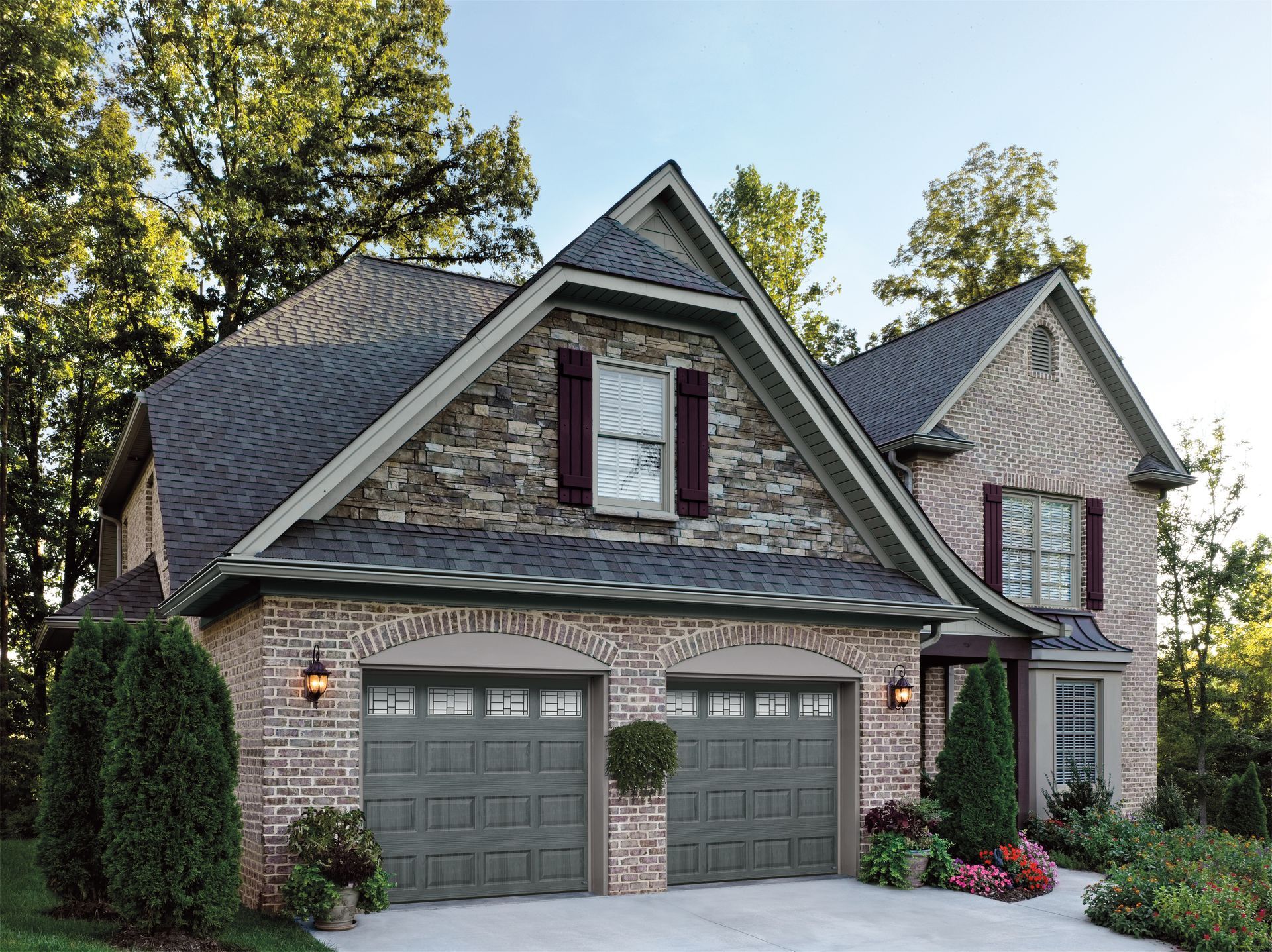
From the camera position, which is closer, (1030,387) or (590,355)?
(590,355)

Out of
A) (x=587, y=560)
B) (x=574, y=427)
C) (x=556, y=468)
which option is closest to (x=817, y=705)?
(x=587, y=560)

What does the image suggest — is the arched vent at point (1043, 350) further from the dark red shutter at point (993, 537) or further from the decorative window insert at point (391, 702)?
the decorative window insert at point (391, 702)

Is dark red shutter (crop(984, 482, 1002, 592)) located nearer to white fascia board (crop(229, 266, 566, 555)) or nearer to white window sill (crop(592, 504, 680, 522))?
white window sill (crop(592, 504, 680, 522))

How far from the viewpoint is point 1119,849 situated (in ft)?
47.8

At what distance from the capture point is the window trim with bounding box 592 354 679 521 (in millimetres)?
12367

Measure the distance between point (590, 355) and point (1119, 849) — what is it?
361 inches

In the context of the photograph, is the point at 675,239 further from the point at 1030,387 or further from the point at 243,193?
the point at 243,193

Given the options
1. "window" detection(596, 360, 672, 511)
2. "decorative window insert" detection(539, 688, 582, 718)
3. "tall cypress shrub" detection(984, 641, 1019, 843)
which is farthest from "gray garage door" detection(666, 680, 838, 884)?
"window" detection(596, 360, 672, 511)

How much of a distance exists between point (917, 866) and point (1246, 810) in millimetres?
9464

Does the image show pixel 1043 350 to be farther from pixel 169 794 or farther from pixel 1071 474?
pixel 169 794

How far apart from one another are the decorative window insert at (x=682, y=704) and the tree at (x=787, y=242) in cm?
2200

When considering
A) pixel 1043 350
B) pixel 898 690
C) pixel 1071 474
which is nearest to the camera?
pixel 898 690

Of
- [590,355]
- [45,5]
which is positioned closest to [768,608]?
[590,355]

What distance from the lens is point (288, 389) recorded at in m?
14.9
